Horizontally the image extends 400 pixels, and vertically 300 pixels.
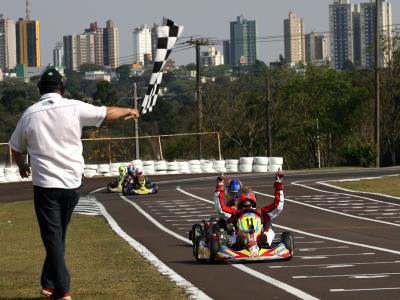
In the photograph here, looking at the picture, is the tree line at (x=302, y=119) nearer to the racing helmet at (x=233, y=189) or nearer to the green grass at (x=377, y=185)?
the green grass at (x=377, y=185)

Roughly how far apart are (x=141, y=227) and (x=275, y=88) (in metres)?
67.5

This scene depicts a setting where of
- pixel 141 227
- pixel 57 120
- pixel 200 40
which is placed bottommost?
pixel 141 227

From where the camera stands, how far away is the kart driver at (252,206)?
45.8ft

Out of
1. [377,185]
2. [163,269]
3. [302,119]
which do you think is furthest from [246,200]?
[302,119]

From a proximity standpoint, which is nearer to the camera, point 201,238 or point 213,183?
point 201,238

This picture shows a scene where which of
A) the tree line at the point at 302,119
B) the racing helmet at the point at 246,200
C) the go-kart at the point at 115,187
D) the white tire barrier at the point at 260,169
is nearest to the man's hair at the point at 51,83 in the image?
the racing helmet at the point at 246,200

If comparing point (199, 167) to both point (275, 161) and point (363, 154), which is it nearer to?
point (275, 161)

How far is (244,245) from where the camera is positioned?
13438 millimetres

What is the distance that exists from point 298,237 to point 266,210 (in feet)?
12.9

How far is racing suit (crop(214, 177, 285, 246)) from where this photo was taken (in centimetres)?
1389

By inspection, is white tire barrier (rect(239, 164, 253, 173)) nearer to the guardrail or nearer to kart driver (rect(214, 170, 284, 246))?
the guardrail

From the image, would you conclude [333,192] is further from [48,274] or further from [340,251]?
[48,274]

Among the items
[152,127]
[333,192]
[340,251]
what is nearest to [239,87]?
[152,127]

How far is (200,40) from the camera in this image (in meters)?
60.8
